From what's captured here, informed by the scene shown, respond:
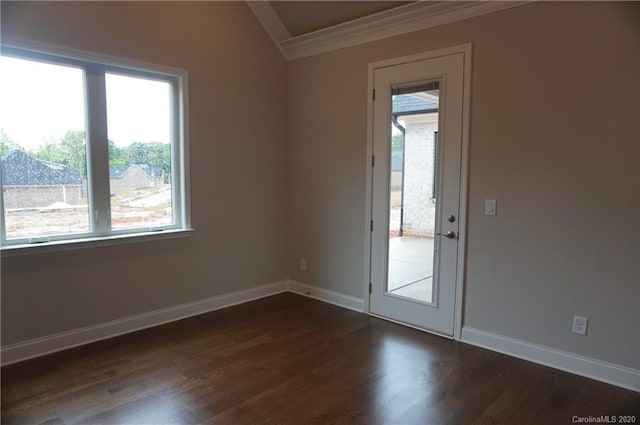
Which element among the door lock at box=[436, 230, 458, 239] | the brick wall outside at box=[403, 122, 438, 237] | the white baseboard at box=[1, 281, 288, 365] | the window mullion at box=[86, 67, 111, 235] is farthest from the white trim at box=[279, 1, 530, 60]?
the white baseboard at box=[1, 281, 288, 365]

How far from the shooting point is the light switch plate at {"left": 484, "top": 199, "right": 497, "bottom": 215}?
319cm

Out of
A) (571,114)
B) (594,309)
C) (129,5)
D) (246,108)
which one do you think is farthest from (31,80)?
(594,309)

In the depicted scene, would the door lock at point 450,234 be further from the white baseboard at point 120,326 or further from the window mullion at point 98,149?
the window mullion at point 98,149

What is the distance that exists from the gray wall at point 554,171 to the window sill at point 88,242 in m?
2.52

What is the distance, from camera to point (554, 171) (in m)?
2.89

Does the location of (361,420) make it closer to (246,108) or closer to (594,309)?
(594,309)

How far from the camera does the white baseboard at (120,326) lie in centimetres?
296

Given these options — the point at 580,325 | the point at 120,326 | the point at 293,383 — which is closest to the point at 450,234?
the point at 580,325

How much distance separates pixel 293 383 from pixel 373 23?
118 inches

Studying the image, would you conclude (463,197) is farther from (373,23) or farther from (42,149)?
(42,149)

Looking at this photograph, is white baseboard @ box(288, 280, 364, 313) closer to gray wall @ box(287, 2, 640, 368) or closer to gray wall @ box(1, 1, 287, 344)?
gray wall @ box(1, 1, 287, 344)

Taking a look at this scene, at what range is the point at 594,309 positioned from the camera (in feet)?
9.15

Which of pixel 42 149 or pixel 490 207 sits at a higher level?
pixel 42 149

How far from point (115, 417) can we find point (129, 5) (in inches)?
117
